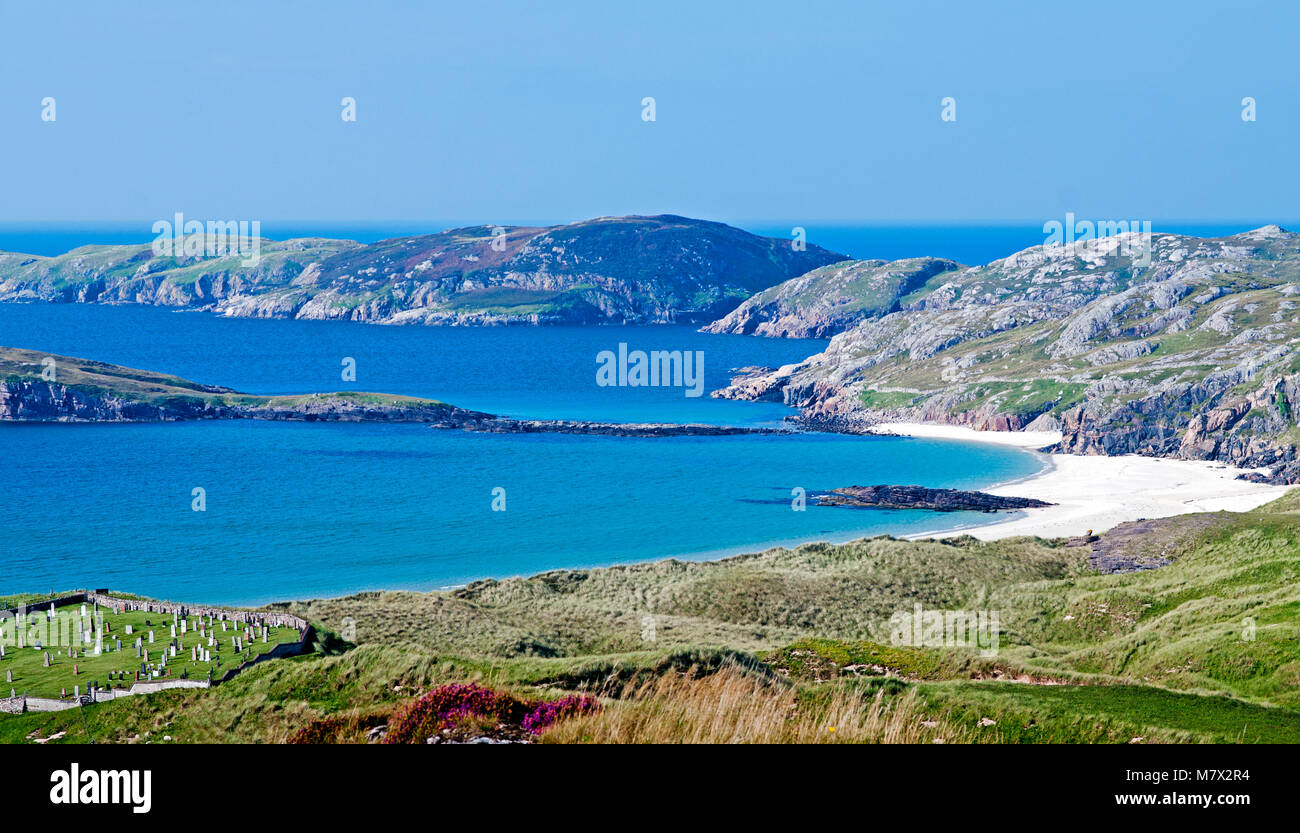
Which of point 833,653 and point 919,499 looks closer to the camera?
point 833,653

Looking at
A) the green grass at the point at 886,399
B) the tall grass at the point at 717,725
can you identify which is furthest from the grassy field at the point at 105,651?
the green grass at the point at 886,399

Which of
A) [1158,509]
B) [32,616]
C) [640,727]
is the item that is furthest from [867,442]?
[640,727]

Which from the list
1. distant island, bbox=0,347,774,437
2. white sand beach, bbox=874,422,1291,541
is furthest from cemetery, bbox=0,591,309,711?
distant island, bbox=0,347,774,437

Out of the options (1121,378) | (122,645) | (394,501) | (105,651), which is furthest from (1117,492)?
(105,651)

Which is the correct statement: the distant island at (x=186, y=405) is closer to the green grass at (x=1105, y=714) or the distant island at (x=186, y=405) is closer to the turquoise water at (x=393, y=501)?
the turquoise water at (x=393, y=501)

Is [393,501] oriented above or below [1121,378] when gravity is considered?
below

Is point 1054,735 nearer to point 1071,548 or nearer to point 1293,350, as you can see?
point 1071,548

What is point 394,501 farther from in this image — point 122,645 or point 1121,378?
point 1121,378
